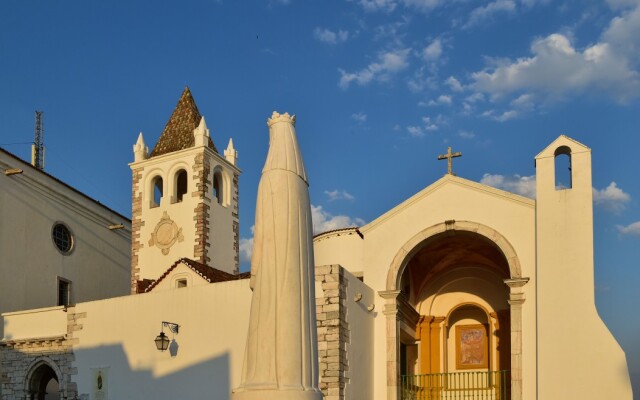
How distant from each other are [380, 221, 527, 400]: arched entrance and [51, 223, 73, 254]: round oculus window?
42.1 ft

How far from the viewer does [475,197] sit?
19.0 meters

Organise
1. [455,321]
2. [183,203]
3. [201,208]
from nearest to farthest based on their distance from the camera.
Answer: [455,321], [201,208], [183,203]

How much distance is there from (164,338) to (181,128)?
14.1 metres

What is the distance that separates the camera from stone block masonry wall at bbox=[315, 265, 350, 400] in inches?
671

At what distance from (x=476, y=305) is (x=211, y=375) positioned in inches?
338

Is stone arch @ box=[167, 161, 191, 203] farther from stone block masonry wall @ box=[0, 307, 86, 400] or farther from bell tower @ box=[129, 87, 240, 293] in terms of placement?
stone block masonry wall @ box=[0, 307, 86, 400]

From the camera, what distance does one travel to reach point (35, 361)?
71.4 ft

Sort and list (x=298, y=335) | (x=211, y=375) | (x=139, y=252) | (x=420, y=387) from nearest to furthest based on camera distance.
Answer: (x=298, y=335) < (x=211, y=375) < (x=420, y=387) < (x=139, y=252)

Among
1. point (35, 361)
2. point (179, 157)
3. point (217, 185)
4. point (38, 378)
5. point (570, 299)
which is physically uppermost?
point (179, 157)

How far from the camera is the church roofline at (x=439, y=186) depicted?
18.5m

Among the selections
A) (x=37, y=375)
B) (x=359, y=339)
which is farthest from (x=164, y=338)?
(x=37, y=375)

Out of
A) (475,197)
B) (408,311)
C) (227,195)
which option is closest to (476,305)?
(408,311)

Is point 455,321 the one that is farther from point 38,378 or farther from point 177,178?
point 177,178

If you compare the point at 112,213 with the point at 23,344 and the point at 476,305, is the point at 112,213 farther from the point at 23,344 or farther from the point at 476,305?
the point at 476,305
